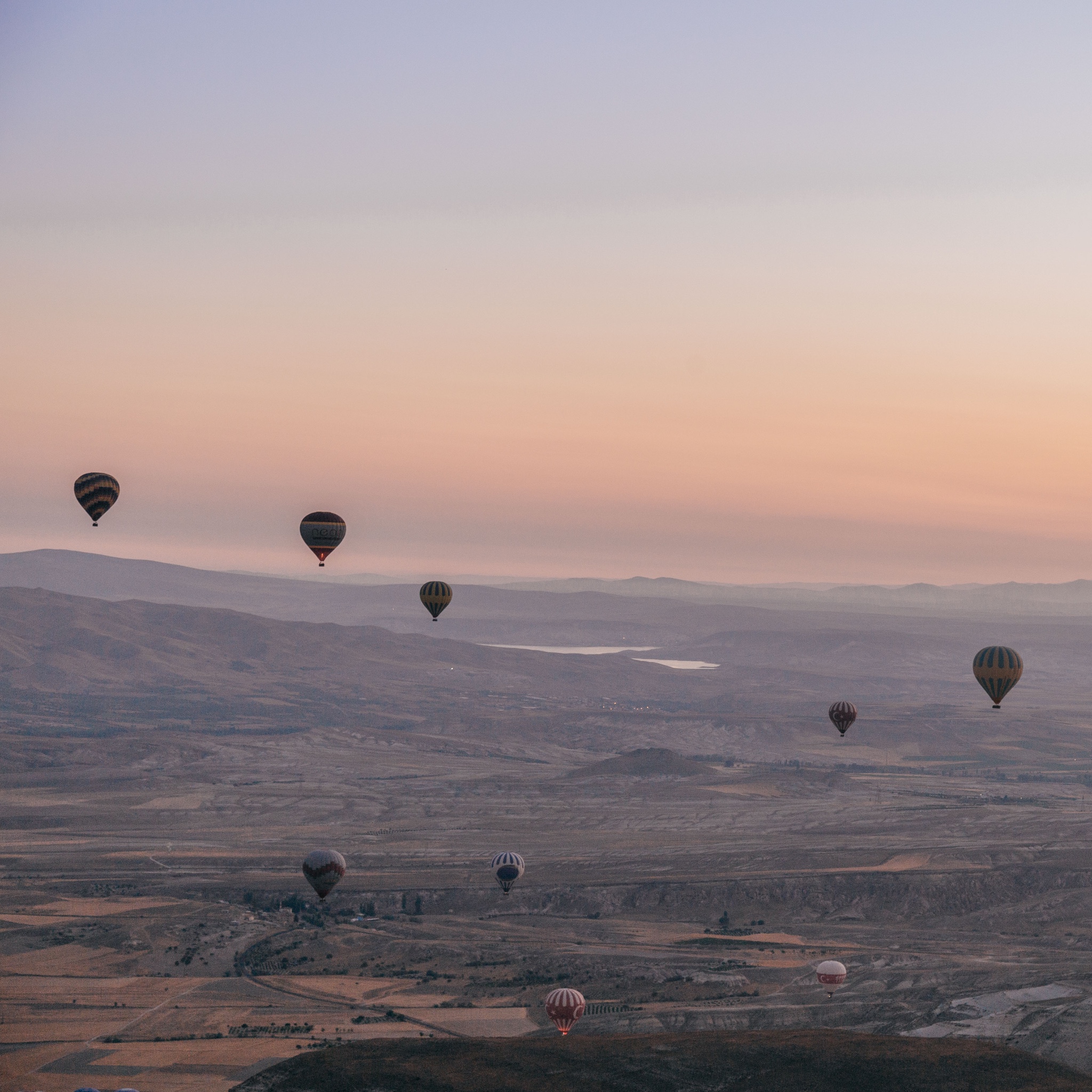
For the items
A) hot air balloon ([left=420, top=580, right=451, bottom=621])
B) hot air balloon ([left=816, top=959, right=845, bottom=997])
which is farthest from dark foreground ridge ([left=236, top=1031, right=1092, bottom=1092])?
hot air balloon ([left=420, top=580, right=451, bottom=621])

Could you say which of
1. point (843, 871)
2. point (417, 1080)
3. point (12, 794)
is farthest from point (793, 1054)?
point (12, 794)

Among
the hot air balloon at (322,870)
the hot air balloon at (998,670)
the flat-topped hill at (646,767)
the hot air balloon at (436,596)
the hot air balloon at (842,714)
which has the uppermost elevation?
the hot air balloon at (436,596)

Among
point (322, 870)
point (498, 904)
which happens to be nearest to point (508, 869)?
point (498, 904)

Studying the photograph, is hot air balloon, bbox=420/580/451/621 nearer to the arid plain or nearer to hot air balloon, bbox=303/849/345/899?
the arid plain

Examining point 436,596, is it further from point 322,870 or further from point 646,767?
point 646,767

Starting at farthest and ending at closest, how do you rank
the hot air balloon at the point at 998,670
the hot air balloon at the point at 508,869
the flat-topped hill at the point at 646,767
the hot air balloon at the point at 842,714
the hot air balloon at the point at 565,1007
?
the flat-topped hill at the point at 646,767 → the hot air balloon at the point at 842,714 → the hot air balloon at the point at 998,670 → the hot air balloon at the point at 508,869 → the hot air balloon at the point at 565,1007

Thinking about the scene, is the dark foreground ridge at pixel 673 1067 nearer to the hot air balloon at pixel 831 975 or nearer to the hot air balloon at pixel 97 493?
the hot air balloon at pixel 831 975

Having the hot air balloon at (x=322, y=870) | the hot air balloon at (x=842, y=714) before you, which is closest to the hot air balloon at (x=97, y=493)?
the hot air balloon at (x=322, y=870)
